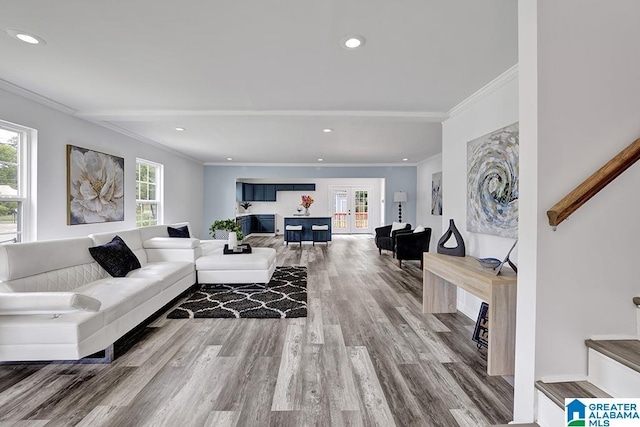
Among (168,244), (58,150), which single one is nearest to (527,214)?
(168,244)

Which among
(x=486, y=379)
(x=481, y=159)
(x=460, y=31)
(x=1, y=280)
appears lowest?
(x=486, y=379)

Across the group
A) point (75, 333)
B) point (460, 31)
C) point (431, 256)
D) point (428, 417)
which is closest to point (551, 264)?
point (428, 417)

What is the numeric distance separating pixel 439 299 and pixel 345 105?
8.16ft

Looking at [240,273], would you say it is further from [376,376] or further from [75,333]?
[376,376]

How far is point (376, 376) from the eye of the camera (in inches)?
80.0

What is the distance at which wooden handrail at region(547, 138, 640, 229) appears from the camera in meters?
1.27

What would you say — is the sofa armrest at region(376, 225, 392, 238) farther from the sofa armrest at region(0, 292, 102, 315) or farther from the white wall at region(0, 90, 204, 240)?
the sofa armrest at region(0, 292, 102, 315)

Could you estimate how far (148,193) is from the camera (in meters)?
5.54

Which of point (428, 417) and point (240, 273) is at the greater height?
point (240, 273)

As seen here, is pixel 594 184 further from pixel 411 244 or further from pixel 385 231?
pixel 385 231

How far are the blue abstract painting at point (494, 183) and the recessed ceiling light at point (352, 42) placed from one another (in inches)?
59.3

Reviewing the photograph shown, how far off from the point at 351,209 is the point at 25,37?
10.4 metres

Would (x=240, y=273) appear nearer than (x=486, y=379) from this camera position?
No

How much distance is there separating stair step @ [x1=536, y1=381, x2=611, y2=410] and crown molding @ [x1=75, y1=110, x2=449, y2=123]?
120 inches
